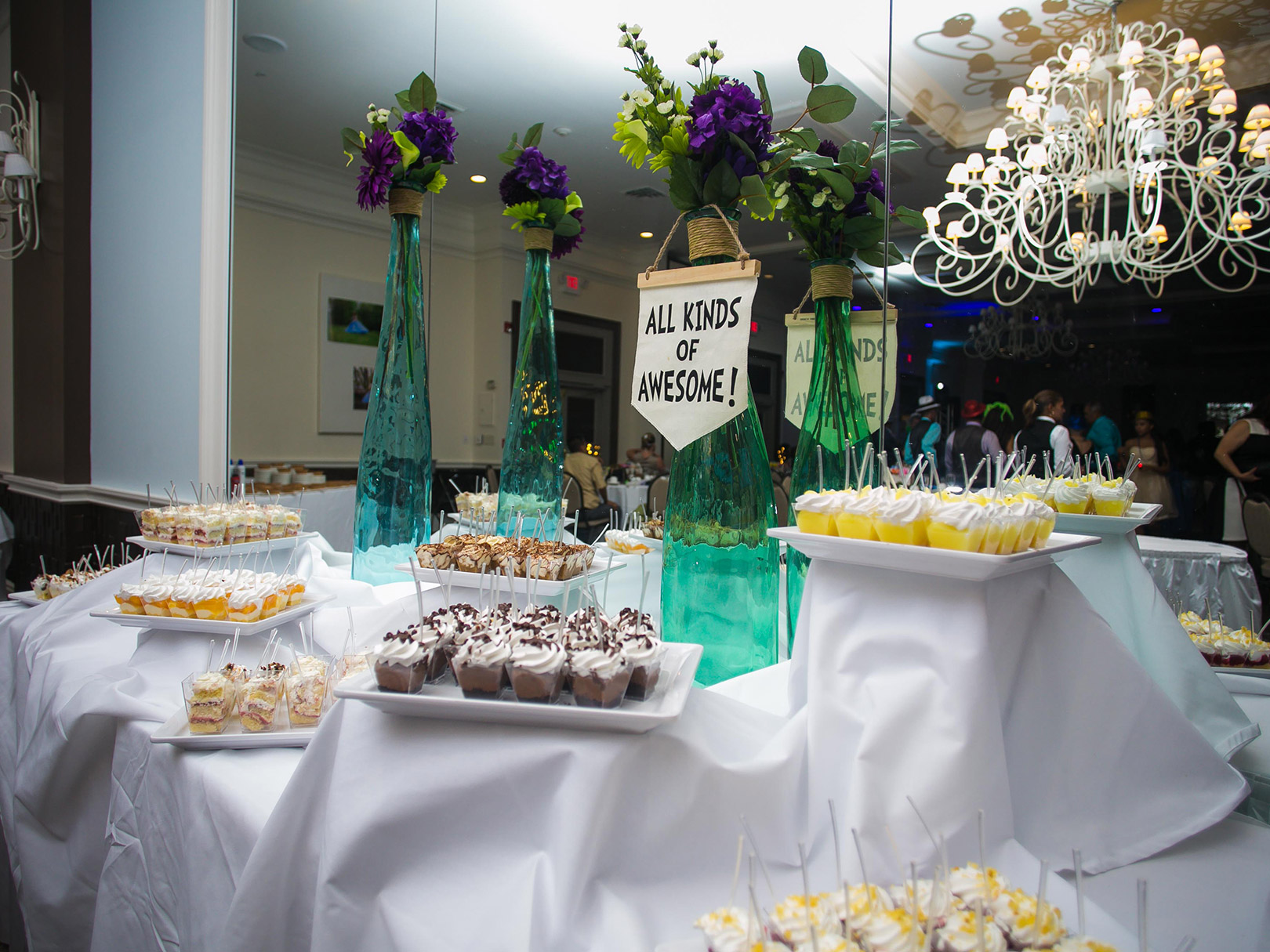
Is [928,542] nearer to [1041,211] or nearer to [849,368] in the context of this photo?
[849,368]

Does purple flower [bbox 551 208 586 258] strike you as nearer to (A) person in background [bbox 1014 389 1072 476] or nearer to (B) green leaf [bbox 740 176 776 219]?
(B) green leaf [bbox 740 176 776 219]

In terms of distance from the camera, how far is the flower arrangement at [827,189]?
3.90 ft

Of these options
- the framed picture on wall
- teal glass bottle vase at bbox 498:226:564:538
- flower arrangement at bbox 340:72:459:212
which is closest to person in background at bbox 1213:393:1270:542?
teal glass bottle vase at bbox 498:226:564:538

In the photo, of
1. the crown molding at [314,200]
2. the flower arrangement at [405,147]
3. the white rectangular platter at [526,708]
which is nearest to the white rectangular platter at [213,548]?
the flower arrangement at [405,147]

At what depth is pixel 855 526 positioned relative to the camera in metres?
0.84

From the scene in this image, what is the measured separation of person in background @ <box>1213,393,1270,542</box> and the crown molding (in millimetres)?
2718

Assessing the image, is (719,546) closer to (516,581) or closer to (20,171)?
(516,581)

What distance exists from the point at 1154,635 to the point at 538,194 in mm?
1576

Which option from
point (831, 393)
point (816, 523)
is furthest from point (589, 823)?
point (831, 393)

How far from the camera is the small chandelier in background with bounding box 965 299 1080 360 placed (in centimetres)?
153

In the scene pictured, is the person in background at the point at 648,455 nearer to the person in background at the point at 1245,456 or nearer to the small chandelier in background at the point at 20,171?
the person in background at the point at 1245,456

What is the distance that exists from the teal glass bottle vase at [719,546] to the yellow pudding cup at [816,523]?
0.26 metres

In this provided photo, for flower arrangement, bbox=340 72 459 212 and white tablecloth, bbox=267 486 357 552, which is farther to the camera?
white tablecloth, bbox=267 486 357 552

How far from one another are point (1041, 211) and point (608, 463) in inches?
79.9
